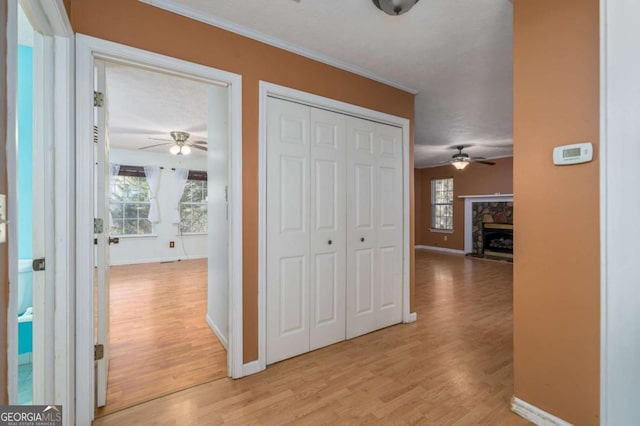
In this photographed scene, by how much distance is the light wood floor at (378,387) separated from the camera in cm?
168

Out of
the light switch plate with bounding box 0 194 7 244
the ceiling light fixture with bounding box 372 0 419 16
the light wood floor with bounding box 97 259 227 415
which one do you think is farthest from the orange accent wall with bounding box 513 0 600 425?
the light switch plate with bounding box 0 194 7 244

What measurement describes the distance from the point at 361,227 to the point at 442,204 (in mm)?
6832

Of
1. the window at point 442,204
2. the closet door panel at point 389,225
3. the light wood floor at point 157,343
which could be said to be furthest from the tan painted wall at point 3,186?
the window at point 442,204

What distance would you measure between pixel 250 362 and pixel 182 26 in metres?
2.41

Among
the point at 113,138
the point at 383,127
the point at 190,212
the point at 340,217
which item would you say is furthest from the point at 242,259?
the point at 190,212

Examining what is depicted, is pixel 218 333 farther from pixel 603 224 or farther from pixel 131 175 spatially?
pixel 131 175

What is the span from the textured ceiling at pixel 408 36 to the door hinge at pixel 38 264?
163 cm

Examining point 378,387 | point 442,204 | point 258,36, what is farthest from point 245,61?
point 442,204

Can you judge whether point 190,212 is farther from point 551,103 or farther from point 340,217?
point 551,103

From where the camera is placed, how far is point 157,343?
2.63 metres

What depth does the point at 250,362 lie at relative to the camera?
2.14 m

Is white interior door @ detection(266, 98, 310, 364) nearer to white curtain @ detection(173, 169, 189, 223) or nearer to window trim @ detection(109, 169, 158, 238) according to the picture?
white curtain @ detection(173, 169, 189, 223)

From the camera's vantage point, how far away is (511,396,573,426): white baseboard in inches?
62.0

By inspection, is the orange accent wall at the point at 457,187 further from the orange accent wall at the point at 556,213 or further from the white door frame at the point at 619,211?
the white door frame at the point at 619,211
